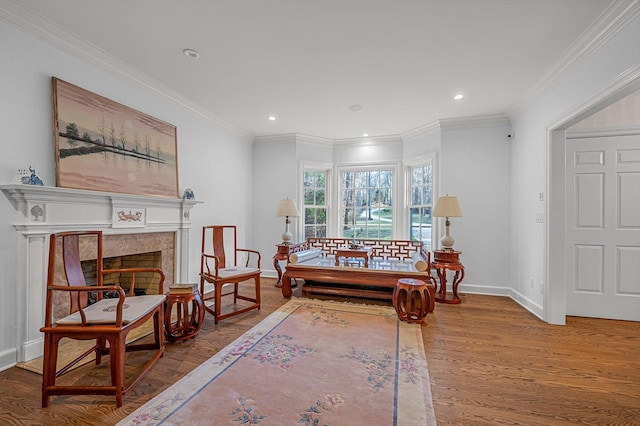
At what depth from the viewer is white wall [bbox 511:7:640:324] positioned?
6.90 ft

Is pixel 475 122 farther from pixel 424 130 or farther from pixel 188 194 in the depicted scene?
pixel 188 194

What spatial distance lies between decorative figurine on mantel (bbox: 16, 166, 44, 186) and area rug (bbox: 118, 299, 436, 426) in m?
1.86

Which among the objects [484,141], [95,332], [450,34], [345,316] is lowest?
[345,316]

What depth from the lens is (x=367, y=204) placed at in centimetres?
526

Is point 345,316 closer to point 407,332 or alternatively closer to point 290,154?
point 407,332

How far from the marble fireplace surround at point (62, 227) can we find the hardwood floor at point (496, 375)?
0.38 m

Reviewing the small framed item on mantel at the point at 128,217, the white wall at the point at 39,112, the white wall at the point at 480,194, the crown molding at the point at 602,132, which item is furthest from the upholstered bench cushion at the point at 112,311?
the crown molding at the point at 602,132

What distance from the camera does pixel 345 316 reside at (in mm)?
3072

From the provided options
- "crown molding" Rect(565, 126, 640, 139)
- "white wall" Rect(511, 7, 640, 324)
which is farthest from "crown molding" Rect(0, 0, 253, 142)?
"crown molding" Rect(565, 126, 640, 139)

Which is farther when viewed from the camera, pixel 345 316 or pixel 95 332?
pixel 345 316

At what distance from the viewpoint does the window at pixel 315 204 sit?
5.28m

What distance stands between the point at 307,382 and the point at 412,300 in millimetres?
1608

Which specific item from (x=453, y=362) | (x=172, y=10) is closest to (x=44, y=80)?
(x=172, y=10)

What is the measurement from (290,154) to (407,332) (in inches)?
140
